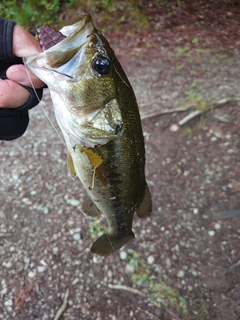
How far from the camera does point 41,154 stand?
4.09m

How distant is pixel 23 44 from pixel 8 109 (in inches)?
13.5

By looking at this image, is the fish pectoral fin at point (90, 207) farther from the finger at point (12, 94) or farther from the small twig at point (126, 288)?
the small twig at point (126, 288)

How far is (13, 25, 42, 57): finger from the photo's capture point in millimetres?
1715

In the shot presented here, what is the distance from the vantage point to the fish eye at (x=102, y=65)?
61.6 inches

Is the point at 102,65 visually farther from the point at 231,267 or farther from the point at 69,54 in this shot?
the point at 231,267

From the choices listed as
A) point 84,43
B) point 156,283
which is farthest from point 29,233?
point 84,43

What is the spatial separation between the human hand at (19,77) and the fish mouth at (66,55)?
145mm

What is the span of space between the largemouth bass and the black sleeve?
0.78 feet

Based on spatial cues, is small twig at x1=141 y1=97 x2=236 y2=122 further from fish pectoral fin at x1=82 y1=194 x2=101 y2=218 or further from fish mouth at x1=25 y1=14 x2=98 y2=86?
fish mouth at x1=25 y1=14 x2=98 y2=86

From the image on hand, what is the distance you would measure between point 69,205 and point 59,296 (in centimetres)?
92

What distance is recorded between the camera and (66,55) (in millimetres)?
1511

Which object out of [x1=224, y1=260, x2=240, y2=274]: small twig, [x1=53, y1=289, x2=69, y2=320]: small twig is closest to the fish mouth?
[x1=53, y1=289, x2=69, y2=320]: small twig

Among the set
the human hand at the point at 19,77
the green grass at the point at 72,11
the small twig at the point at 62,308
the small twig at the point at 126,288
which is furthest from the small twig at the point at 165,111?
the human hand at the point at 19,77

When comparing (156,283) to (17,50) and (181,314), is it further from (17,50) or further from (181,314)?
(17,50)
